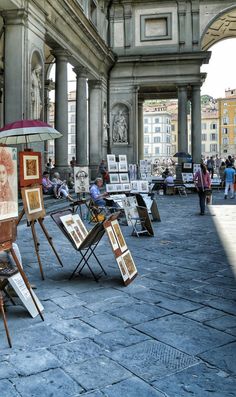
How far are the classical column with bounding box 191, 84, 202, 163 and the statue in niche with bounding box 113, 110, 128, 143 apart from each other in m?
3.81

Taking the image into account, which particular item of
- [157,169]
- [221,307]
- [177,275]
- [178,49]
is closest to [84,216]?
[177,275]

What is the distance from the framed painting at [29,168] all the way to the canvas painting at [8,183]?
1336 mm

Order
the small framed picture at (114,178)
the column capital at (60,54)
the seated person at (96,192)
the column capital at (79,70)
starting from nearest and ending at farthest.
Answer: the seated person at (96,192) < the small framed picture at (114,178) < the column capital at (60,54) < the column capital at (79,70)

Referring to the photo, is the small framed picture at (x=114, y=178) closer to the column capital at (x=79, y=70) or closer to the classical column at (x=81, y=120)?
the classical column at (x=81, y=120)

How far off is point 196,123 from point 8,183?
20.0 meters

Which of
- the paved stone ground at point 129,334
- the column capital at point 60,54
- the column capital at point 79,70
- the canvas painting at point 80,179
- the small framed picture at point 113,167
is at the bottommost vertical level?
the paved stone ground at point 129,334

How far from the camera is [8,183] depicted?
11.9ft

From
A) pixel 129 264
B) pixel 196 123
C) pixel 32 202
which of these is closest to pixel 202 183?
pixel 129 264

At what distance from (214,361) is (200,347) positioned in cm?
23

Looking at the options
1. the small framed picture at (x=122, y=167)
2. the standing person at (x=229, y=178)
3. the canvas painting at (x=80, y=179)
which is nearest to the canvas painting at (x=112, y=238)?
the canvas painting at (x=80, y=179)

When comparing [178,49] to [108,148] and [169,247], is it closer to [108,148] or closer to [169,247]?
[108,148]

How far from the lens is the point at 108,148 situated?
23094 mm

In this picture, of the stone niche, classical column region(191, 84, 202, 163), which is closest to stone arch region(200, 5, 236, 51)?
classical column region(191, 84, 202, 163)

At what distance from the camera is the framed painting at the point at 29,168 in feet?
16.7
